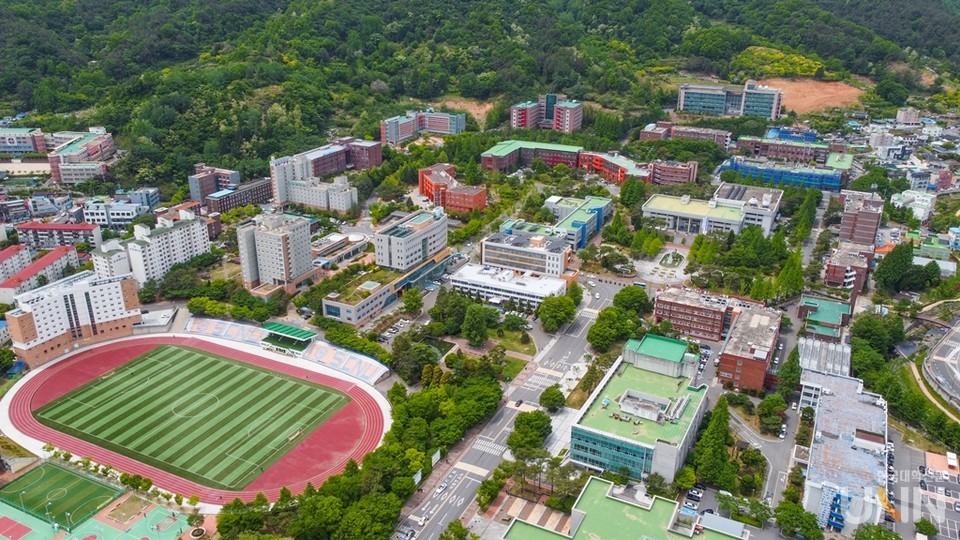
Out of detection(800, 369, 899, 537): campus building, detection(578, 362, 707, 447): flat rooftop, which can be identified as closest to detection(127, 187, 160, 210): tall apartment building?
detection(578, 362, 707, 447): flat rooftop

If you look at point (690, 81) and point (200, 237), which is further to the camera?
point (690, 81)

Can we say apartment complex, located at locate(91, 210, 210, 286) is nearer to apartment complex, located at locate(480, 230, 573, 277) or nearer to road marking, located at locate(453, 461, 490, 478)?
apartment complex, located at locate(480, 230, 573, 277)

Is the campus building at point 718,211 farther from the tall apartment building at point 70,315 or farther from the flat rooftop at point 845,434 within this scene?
the tall apartment building at point 70,315

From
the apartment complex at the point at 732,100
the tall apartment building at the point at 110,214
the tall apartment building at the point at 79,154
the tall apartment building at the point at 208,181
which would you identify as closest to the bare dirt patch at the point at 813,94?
the apartment complex at the point at 732,100

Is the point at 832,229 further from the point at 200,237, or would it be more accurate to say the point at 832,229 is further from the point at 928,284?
the point at 200,237

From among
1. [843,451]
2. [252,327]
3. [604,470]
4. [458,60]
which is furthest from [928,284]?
[458,60]

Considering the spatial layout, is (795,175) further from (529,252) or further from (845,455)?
(845,455)

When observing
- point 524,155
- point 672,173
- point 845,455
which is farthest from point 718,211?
point 845,455
